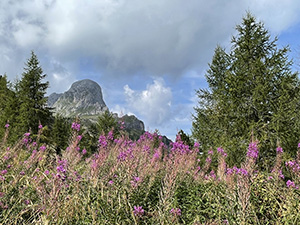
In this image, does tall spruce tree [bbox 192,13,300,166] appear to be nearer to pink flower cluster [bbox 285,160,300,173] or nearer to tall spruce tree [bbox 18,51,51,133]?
pink flower cluster [bbox 285,160,300,173]

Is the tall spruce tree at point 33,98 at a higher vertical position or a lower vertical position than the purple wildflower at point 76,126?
higher

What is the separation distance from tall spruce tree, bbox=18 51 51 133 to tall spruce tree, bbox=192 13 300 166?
17332 mm

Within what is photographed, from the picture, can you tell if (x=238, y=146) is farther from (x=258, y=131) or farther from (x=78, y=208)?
Answer: (x=78, y=208)

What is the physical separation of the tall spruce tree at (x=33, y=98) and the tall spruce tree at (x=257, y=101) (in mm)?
17332

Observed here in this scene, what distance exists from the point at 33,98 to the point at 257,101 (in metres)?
21.5

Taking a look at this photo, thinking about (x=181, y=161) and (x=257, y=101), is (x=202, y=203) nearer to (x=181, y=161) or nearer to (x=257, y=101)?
(x=181, y=161)

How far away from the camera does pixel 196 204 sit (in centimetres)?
436

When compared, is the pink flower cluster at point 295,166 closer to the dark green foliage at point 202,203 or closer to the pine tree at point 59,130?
the dark green foliage at point 202,203

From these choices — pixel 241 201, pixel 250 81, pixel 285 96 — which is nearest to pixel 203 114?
pixel 250 81

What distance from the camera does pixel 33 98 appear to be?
80.8 feet

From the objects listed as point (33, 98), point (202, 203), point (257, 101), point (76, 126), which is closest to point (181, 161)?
point (202, 203)

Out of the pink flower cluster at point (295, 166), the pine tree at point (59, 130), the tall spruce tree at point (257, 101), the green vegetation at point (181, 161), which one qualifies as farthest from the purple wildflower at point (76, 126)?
the pine tree at point (59, 130)

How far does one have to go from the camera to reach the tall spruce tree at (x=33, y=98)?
2270 cm

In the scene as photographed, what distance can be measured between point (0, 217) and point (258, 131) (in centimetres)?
1185
